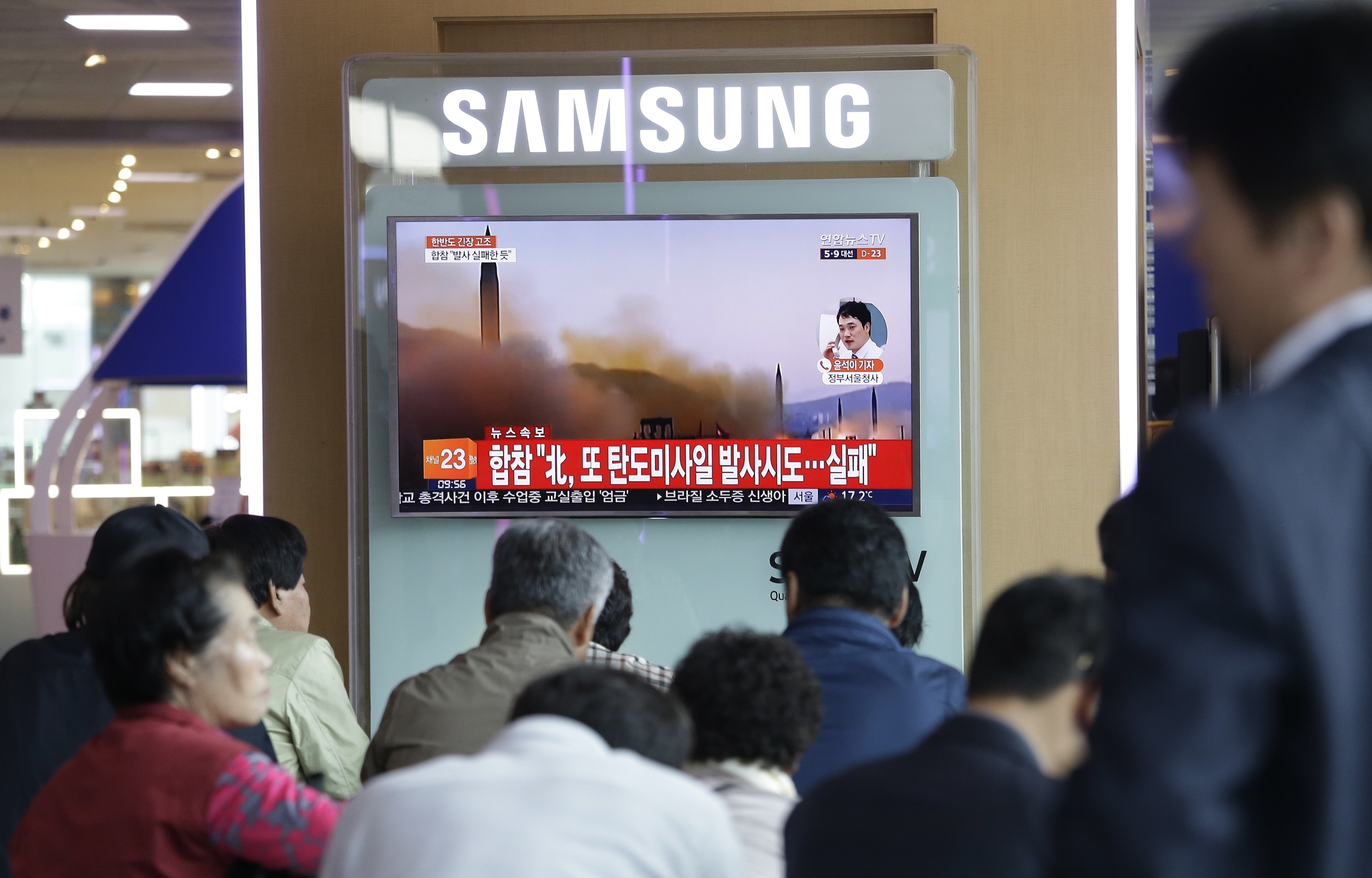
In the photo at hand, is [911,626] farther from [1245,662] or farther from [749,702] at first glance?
[1245,662]

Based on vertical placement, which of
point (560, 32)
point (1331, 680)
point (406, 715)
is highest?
point (560, 32)

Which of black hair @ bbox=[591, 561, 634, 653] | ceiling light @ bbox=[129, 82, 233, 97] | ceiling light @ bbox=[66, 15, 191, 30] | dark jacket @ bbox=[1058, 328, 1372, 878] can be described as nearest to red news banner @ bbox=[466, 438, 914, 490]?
black hair @ bbox=[591, 561, 634, 653]

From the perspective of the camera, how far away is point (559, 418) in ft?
12.0

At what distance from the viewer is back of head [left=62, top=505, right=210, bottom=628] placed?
240 centimetres

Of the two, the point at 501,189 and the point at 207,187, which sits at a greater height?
the point at 207,187

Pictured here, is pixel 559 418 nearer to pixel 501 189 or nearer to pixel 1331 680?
pixel 501 189

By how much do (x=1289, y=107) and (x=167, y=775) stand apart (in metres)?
1.26

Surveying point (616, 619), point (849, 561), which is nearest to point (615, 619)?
point (616, 619)

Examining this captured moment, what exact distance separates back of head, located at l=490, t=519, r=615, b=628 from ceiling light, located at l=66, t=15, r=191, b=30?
5.25 metres

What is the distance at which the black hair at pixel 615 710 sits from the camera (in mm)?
1322

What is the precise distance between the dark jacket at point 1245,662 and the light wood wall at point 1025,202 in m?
3.34

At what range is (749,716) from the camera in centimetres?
154

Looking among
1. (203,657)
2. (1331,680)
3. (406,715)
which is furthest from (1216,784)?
(406,715)

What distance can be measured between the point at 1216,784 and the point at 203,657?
4.15 feet
